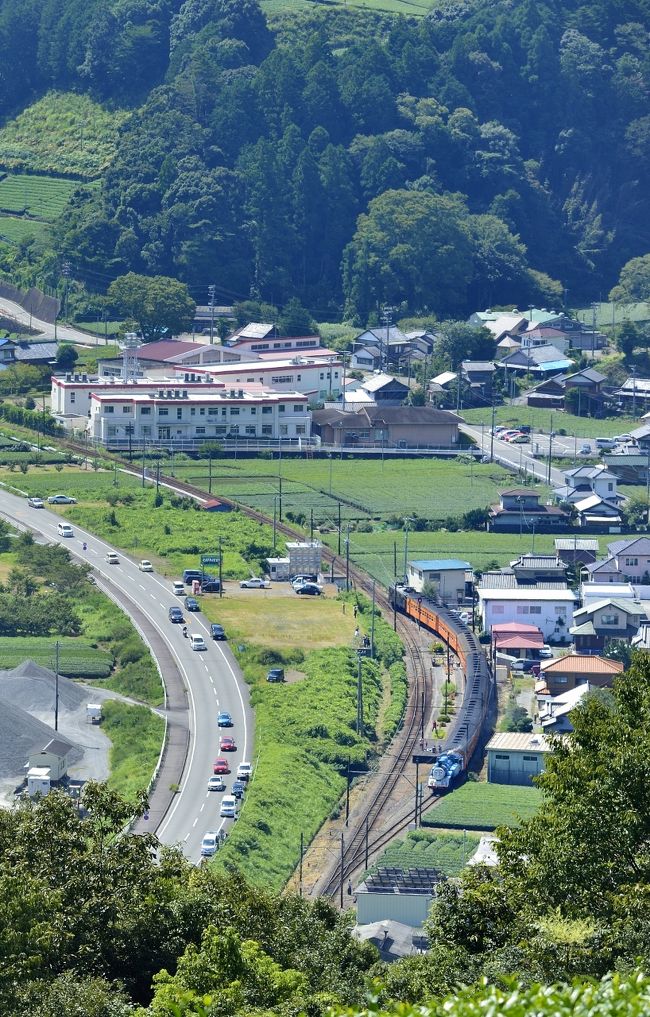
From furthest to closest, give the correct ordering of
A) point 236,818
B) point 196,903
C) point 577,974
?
point 236,818, point 196,903, point 577,974

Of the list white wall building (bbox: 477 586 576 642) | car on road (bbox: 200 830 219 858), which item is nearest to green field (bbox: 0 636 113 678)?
white wall building (bbox: 477 586 576 642)

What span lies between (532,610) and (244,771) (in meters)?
10.6

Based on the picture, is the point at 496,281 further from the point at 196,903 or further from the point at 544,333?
the point at 196,903

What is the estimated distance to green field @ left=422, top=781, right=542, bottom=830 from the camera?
27781 mm

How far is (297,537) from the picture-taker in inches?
1695

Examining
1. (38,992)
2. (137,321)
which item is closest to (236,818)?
(38,992)

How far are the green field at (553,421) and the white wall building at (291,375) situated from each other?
3554mm

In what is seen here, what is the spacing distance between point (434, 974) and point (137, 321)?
154 ft

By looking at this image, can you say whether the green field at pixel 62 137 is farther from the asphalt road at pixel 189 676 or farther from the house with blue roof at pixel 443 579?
the house with blue roof at pixel 443 579

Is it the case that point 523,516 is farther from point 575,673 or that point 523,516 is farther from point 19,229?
point 19,229

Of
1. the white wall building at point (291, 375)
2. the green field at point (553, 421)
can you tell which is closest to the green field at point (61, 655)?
the white wall building at point (291, 375)

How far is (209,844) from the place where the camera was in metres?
25.7

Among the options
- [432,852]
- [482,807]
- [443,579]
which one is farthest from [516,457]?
[432,852]

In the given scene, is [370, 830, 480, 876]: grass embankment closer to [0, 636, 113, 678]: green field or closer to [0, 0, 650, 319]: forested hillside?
[0, 636, 113, 678]: green field
